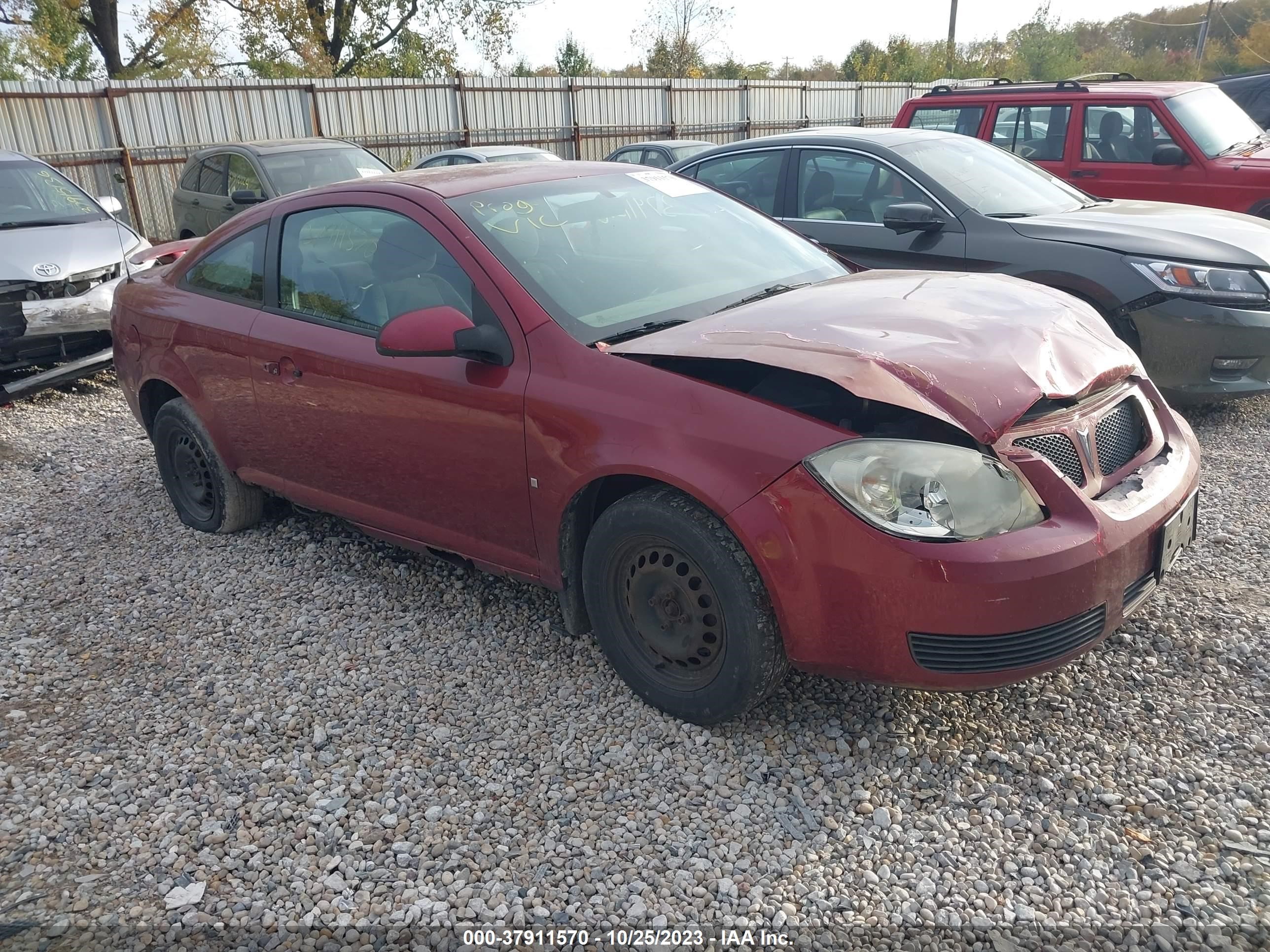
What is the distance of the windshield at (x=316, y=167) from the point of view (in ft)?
33.7

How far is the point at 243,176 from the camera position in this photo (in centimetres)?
1048

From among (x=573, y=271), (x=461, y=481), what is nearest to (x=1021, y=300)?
(x=573, y=271)

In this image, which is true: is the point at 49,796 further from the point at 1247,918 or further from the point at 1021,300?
the point at 1021,300

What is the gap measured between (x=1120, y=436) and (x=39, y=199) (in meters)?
8.43

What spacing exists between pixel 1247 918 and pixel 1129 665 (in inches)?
43.3

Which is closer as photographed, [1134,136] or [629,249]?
[629,249]

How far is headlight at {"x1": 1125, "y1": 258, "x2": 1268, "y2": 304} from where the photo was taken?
5.20 meters

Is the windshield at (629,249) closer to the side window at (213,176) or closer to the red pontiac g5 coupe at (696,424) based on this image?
the red pontiac g5 coupe at (696,424)

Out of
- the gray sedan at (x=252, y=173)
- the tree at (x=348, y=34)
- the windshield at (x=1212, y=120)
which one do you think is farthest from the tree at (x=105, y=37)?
the windshield at (x=1212, y=120)

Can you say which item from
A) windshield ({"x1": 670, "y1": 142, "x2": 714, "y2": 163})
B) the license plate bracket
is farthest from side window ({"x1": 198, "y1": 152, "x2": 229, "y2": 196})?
the license plate bracket

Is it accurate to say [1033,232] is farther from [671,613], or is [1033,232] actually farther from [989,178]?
[671,613]

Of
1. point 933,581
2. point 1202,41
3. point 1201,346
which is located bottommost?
point 1201,346

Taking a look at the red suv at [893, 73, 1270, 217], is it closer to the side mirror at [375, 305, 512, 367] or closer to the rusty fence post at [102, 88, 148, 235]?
the side mirror at [375, 305, 512, 367]

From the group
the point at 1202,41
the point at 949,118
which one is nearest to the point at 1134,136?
the point at 949,118
